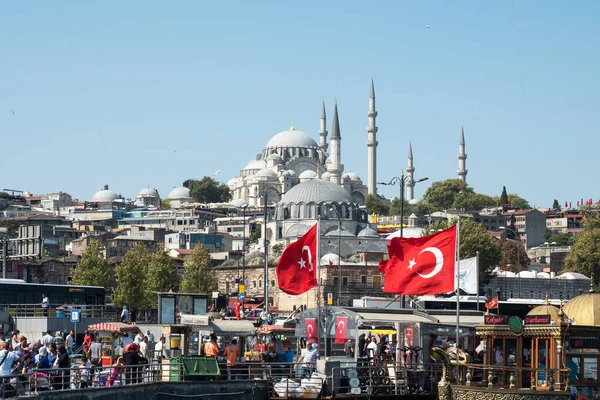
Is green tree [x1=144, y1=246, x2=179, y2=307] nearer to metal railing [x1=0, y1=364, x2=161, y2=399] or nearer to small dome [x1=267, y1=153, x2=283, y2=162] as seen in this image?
metal railing [x1=0, y1=364, x2=161, y2=399]

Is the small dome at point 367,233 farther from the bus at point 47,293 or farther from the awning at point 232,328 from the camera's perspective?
the awning at point 232,328

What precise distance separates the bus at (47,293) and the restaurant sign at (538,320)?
70.8 feet

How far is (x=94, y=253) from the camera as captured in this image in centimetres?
8106

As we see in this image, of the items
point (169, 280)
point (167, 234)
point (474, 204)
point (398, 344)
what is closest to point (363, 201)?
point (474, 204)

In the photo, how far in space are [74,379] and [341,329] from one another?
7474mm

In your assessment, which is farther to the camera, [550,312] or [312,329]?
[312,329]

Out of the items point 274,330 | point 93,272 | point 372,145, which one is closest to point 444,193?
point 372,145

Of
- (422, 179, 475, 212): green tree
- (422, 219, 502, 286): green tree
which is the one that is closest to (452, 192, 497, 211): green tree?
(422, 179, 475, 212): green tree

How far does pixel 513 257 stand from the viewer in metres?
115

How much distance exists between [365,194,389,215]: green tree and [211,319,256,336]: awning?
13135 centimetres

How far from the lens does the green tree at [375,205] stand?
159875 mm

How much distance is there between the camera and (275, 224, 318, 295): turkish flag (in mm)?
27266

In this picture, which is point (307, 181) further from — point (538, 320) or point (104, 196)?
point (538, 320)

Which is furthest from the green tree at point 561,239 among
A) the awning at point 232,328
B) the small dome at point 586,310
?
the small dome at point 586,310
